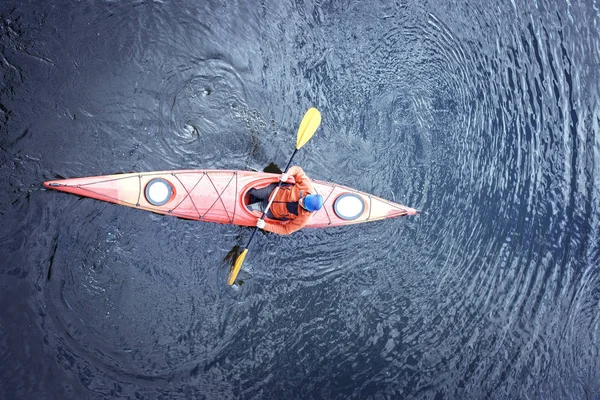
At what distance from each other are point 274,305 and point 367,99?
9.61 ft

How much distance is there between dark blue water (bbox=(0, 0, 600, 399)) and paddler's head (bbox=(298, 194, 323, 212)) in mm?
1309

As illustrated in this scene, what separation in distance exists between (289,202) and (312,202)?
0.55 metres

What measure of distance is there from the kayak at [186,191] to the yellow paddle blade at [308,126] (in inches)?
19.6

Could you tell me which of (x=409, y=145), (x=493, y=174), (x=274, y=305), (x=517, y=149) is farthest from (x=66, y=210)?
(x=517, y=149)

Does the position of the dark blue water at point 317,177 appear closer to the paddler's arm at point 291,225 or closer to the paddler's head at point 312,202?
the paddler's arm at point 291,225

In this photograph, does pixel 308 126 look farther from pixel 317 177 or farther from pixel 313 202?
pixel 313 202

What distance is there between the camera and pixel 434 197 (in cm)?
642

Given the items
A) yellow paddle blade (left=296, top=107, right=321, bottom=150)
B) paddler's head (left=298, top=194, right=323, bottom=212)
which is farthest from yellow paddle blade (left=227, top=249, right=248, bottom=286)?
yellow paddle blade (left=296, top=107, right=321, bottom=150)

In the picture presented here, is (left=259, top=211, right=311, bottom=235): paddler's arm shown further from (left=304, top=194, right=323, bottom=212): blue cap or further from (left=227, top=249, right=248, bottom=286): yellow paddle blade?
(left=227, top=249, right=248, bottom=286): yellow paddle blade

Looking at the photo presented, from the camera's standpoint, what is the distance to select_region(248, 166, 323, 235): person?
4762 mm

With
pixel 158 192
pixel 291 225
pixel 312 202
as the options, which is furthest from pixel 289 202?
pixel 158 192

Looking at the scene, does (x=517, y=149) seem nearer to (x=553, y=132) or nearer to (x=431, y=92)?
(x=553, y=132)

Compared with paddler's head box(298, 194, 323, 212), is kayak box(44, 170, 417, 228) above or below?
above

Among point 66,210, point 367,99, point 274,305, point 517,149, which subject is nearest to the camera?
point 66,210
